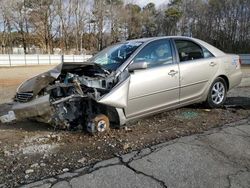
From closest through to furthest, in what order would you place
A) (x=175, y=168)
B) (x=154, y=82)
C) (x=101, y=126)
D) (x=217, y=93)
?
(x=175, y=168) < (x=101, y=126) < (x=154, y=82) < (x=217, y=93)

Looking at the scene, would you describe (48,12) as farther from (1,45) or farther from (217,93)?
(217,93)

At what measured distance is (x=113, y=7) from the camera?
56.0 metres

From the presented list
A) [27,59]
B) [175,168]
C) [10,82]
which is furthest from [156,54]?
[27,59]

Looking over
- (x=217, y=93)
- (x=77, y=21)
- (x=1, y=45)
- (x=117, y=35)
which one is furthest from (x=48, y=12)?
(x=217, y=93)

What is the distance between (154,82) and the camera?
17.0ft

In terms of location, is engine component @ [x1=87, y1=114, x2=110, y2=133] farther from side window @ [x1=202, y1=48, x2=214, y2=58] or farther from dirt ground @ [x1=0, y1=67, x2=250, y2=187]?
side window @ [x1=202, y1=48, x2=214, y2=58]

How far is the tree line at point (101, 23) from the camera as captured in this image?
4944cm

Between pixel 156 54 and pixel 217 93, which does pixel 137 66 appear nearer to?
pixel 156 54

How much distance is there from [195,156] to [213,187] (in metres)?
0.84

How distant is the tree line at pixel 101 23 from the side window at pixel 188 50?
4480 cm

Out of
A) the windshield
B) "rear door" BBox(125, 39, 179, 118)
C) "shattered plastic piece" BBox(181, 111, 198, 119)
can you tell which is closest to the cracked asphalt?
"rear door" BBox(125, 39, 179, 118)

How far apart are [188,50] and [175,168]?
300 centimetres

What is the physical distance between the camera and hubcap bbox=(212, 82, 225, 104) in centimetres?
638

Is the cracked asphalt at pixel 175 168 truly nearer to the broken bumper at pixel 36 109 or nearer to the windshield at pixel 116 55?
the broken bumper at pixel 36 109
